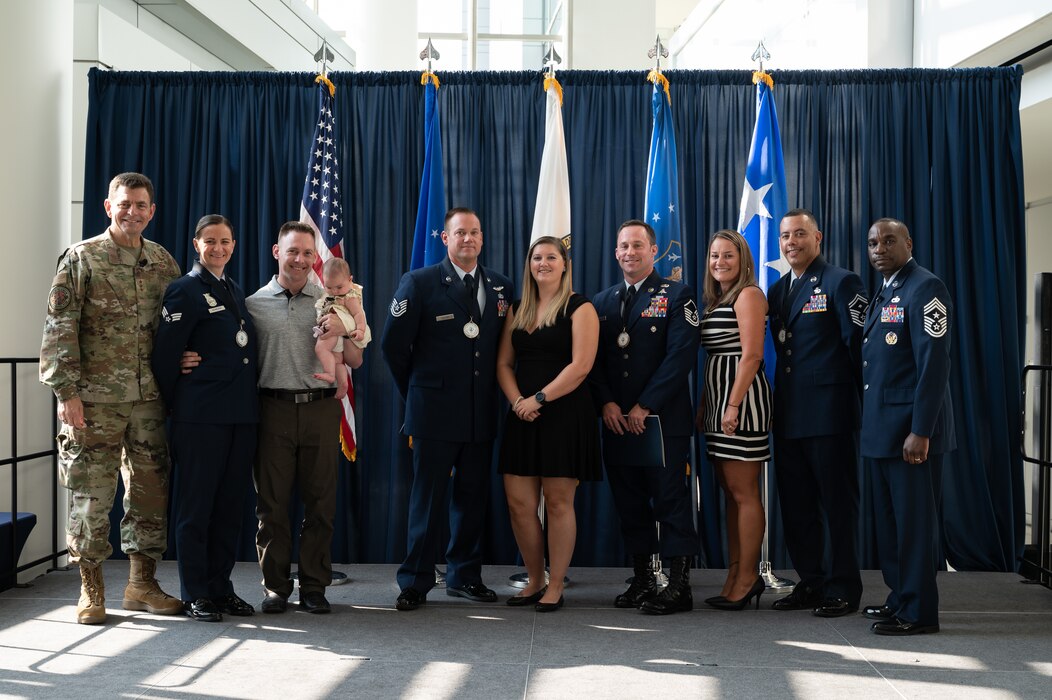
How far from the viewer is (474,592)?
410cm

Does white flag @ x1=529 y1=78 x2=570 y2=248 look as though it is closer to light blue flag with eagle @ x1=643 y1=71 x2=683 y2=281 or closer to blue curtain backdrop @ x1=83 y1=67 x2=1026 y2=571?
blue curtain backdrop @ x1=83 y1=67 x2=1026 y2=571

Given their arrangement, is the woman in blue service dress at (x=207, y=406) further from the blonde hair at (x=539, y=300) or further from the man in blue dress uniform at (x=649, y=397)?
the man in blue dress uniform at (x=649, y=397)

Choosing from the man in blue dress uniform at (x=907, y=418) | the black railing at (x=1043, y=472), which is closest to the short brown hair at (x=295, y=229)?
the man in blue dress uniform at (x=907, y=418)

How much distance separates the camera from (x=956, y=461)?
4812 mm

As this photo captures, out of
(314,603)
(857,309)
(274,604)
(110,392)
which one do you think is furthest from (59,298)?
(857,309)

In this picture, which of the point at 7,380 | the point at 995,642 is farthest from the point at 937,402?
the point at 7,380

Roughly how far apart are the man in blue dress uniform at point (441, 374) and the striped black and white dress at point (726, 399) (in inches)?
37.6

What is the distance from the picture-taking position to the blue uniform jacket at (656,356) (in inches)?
152

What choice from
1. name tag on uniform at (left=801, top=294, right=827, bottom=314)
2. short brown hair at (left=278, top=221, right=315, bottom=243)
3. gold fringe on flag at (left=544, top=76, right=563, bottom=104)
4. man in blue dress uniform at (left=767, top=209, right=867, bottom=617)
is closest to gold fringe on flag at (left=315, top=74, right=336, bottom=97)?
gold fringe on flag at (left=544, top=76, right=563, bottom=104)

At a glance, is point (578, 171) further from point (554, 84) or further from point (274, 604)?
point (274, 604)

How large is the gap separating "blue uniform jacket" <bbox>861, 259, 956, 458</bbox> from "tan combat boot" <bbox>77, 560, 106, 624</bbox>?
314 cm

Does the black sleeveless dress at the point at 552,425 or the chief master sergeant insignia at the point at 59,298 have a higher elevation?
the chief master sergeant insignia at the point at 59,298

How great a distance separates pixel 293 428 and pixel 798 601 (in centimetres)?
230

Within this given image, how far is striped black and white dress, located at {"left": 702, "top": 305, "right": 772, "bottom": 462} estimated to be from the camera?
389 cm
